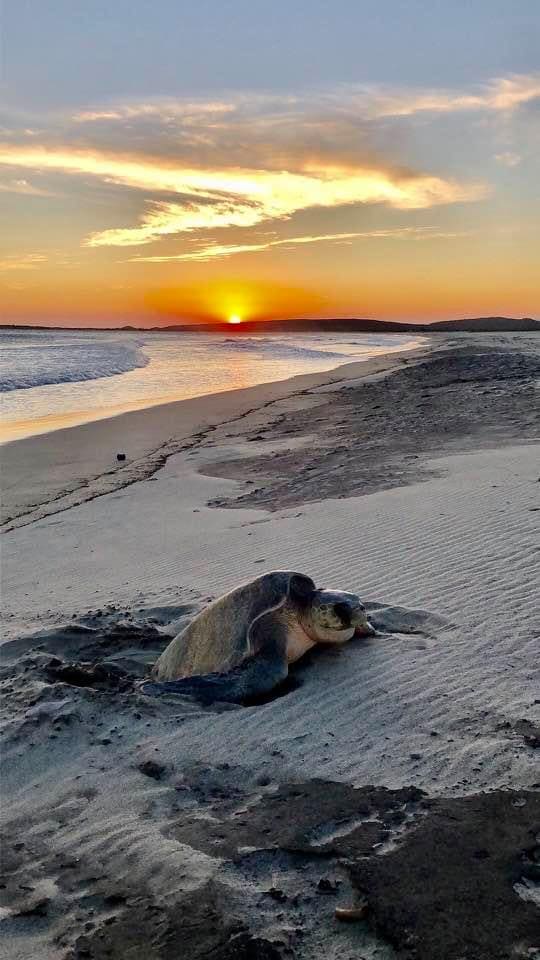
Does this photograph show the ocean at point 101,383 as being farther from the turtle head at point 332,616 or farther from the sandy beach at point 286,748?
the turtle head at point 332,616

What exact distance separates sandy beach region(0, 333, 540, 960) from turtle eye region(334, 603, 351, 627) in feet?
0.86

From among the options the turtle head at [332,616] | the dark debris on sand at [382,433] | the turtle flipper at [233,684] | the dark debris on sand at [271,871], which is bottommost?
the dark debris on sand at [271,871]

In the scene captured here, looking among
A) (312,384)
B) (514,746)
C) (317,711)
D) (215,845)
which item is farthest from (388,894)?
(312,384)

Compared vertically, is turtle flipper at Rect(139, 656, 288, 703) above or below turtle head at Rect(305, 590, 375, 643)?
below

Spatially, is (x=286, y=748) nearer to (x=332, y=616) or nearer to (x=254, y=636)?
(x=254, y=636)

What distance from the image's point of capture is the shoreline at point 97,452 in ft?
39.3

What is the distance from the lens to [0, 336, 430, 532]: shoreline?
1198cm

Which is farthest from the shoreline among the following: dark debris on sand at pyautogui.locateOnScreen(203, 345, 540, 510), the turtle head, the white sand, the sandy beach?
the turtle head

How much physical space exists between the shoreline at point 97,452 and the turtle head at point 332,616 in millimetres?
6197

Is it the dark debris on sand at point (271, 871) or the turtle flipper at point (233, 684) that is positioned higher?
the turtle flipper at point (233, 684)

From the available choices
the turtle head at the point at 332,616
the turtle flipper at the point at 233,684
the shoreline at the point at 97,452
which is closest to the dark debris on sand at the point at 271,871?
the turtle flipper at the point at 233,684

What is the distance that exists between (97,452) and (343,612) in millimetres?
10879

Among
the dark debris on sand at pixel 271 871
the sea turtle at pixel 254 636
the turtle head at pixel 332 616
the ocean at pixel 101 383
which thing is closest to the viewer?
the dark debris on sand at pixel 271 871

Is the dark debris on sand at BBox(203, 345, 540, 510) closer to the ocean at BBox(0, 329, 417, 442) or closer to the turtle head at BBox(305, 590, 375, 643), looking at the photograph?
the turtle head at BBox(305, 590, 375, 643)
